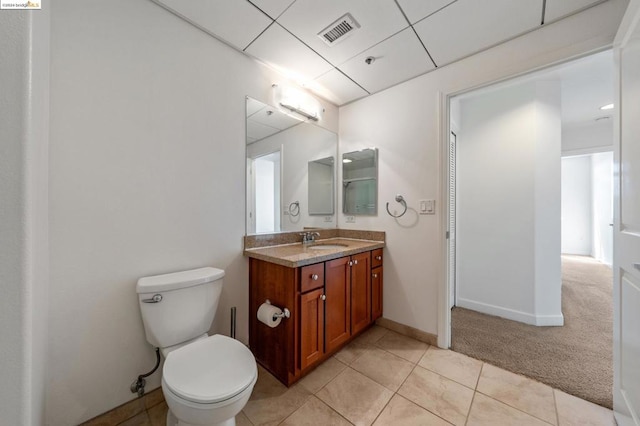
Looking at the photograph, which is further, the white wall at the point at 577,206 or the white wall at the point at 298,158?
the white wall at the point at 577,206

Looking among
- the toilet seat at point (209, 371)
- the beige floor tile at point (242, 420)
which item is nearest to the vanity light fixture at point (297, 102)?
the toilet seat at point (209, 371)

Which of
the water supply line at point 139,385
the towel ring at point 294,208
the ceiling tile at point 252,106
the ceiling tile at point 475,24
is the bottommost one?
the water supply line at point 139,385

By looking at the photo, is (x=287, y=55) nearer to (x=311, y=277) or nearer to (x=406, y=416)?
(x=311, y=277)

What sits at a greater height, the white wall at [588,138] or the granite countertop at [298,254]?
the white wall at [588,138]

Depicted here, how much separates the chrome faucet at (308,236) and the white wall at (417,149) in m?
0.52

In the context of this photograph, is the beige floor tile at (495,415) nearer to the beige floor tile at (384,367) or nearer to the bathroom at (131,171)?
the beige floor tile at (384,367)

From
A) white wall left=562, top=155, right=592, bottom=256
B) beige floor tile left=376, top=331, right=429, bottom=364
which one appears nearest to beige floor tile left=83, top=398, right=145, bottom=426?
beige floor tile left=376, top=331, right=429, bottom=364

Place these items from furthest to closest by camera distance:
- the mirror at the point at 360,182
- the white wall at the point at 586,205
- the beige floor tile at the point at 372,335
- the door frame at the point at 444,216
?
the white wall at the point at 586,205 < the mirror at the point at 360,182 < the beige floor tile at the point at 372,335 < the door frame at the point at 444,216

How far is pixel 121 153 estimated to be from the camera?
1.25 meters

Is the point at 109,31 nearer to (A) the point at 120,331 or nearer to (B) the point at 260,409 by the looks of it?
(A) the point at 120,331

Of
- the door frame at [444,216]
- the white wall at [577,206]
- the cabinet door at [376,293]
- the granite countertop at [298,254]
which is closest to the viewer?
the granite countertop at [298,254]

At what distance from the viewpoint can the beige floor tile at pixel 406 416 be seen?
124 cm

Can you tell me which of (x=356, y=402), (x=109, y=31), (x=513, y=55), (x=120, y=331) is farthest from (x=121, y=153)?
(x=513, y=55)

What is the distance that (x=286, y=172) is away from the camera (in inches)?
85.0
